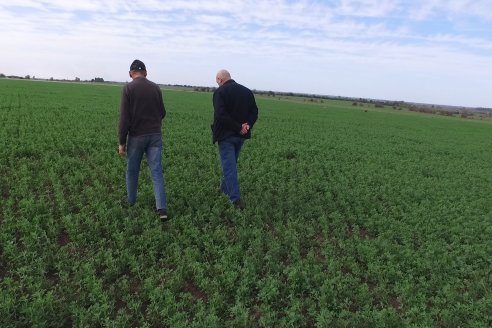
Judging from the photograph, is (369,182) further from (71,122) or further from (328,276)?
(71,122)

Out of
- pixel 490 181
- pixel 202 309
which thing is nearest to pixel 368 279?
pixel 202 309

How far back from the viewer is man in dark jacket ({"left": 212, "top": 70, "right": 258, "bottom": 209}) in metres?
7.21

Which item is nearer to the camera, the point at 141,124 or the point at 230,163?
the point at 141,124

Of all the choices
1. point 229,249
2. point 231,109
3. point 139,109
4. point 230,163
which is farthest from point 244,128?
point 229,249

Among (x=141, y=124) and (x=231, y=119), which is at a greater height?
(x=231, y=119)

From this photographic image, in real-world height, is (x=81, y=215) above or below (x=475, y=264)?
above

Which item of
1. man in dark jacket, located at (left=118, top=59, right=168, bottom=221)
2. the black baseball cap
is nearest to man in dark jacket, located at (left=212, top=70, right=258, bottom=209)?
man in dark jacket, located at (left=118, top=59, right=168, bottom=221)

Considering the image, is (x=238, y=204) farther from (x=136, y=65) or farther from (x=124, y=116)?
(x=136, y=65)

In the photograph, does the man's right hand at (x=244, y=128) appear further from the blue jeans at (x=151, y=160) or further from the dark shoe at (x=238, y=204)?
the blue jeans at (x=151, y=160)

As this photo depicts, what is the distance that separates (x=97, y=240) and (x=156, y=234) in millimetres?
799

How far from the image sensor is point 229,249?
5848 millimetres

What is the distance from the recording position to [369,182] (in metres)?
11.1

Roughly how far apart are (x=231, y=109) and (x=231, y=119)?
21 centimetres

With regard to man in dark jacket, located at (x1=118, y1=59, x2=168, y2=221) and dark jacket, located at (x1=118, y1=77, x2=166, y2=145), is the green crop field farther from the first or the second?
dark jacket, located at (x1=118, y1=77, x2=166, y2=145)
